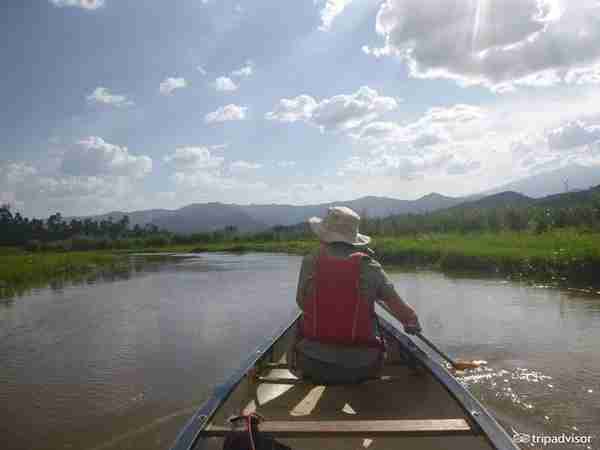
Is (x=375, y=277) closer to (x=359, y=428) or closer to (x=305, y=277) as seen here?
(x=305, y=277)

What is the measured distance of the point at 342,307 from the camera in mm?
3438

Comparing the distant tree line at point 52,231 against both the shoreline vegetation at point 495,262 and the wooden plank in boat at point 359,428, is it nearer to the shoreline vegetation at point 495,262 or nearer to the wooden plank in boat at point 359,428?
the shoreline vegetation at point 495,262

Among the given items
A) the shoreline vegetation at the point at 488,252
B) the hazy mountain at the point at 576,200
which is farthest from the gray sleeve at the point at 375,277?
the hazy mountain at the point at 576,200

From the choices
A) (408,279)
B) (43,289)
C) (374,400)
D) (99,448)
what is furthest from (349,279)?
(43,289)

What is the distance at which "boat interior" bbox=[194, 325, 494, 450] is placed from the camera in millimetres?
2594

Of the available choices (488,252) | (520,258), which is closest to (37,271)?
(488,252)

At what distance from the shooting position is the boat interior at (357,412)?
8.51 feet

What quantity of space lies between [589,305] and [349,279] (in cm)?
829

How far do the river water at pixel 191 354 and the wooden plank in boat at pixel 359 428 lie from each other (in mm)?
2035

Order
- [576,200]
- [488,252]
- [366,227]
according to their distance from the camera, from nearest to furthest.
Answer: [488,252]
[366,227]
[576,200]

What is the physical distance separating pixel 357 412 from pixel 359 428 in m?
1.02

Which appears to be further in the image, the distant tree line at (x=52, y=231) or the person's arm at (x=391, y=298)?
the distant tree line at (x=52, y=231)

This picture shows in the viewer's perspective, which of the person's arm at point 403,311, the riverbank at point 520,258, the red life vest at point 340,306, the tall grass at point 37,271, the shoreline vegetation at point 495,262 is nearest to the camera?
the red life vest at point 340,306

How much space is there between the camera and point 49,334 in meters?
9.42
